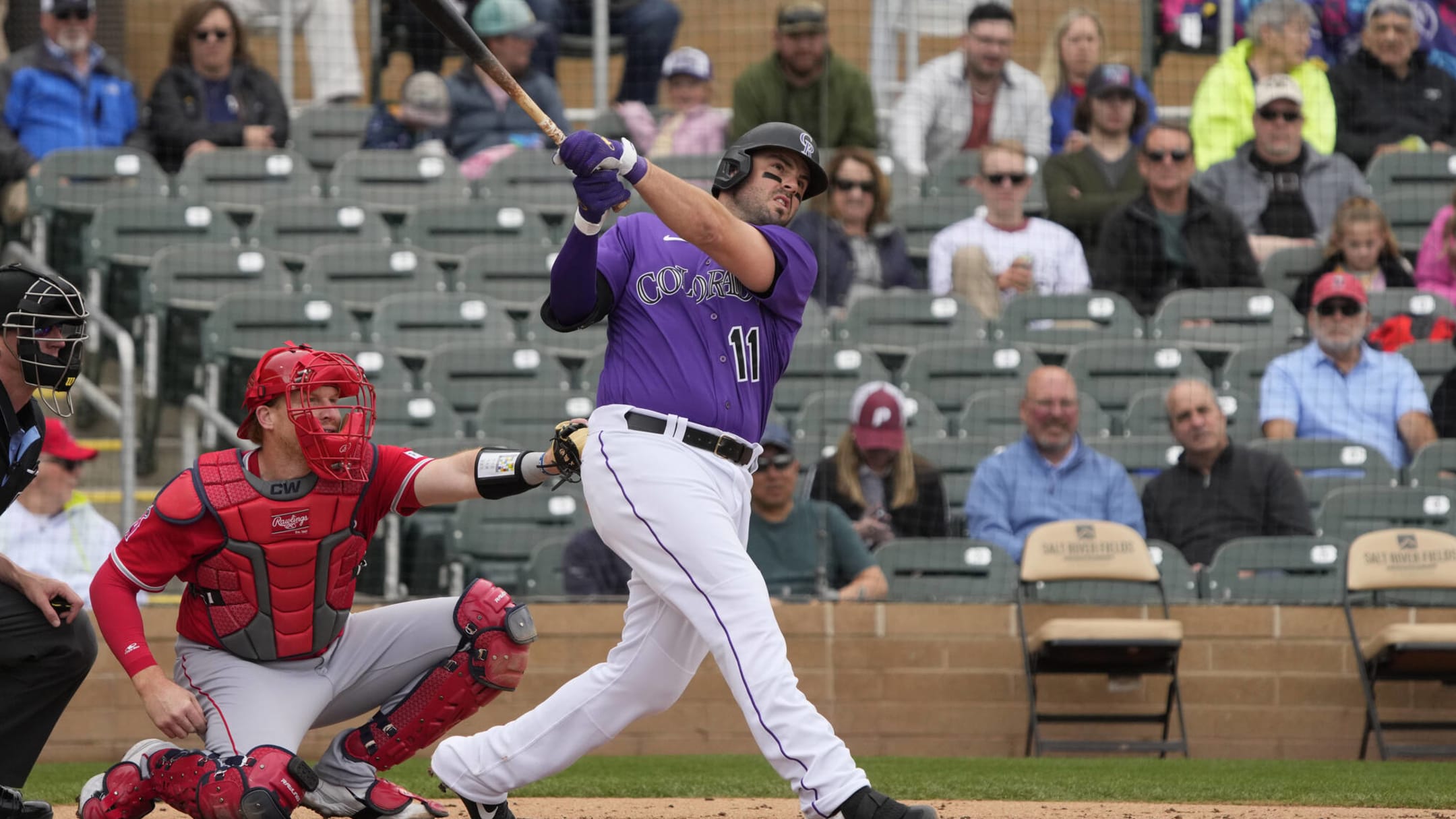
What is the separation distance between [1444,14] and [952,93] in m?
3.04

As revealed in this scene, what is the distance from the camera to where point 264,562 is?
4016 millimetres

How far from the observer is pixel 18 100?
9.14 m

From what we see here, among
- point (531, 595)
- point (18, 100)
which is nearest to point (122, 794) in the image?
point (531, 595)

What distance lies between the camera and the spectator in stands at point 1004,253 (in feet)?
28.1

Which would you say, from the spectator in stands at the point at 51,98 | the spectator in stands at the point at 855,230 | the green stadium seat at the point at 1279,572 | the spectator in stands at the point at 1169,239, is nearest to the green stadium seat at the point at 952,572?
the green stadium seat at the point at 1279,572

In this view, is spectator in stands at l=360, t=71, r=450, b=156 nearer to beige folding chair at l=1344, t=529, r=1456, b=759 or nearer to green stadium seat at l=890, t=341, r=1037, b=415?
green stadium seat at l=890, t=341, r=1037, b=415

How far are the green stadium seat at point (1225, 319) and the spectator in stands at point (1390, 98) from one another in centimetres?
189

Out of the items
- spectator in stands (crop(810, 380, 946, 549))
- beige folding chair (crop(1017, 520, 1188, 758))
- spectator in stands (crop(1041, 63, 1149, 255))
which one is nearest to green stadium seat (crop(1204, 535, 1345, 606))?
beige folding chair (crop(1017, 520, 1188, 758))

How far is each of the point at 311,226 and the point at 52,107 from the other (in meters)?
1.56

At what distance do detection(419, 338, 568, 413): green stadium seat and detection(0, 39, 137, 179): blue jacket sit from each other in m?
2.79

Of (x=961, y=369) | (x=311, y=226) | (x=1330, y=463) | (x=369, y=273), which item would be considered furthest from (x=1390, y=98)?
(x=311, y=226)

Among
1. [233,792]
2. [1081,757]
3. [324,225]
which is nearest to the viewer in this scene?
[233,792]

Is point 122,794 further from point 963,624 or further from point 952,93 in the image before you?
point 952,93

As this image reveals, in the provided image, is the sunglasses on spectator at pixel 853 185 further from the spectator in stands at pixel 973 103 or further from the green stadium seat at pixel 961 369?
the spectator in stands at pixel 973 103
